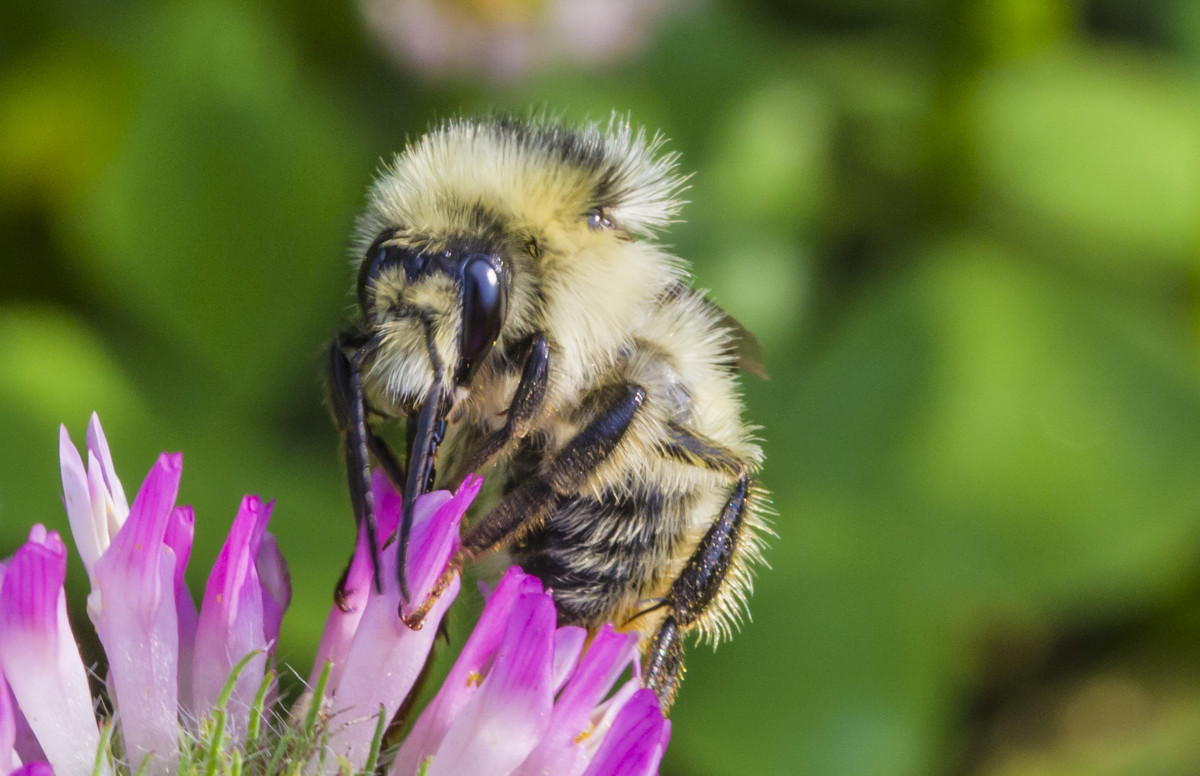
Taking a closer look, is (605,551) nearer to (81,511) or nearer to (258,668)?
(258,668)

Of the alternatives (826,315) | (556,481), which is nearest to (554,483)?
(556,481)

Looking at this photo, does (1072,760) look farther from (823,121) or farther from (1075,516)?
(823,121)

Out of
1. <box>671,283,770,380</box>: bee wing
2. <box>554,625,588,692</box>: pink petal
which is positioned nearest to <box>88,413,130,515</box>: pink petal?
<box>554,625,588,692</box>: pink petal

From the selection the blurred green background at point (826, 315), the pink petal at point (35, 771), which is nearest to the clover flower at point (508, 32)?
the blurred green background at point (826, 315)

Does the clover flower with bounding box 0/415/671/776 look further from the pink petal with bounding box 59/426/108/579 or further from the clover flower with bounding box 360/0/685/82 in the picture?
the clover flower with bounding box 360/0/685/82

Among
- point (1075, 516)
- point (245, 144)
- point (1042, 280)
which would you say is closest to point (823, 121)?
point (1042, 280)

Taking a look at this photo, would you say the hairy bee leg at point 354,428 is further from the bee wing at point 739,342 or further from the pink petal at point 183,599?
the bee wing at point 739,342
